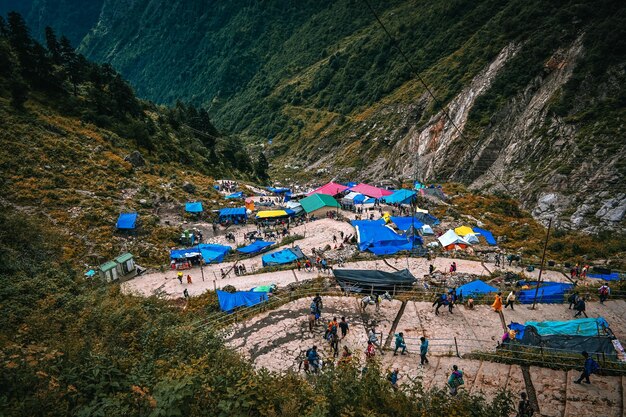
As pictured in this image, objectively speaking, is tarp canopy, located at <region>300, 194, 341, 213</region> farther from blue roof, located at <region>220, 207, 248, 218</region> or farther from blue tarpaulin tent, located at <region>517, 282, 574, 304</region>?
blue tarpaulin tent, located at <region>517, 282, 574, 304</region>

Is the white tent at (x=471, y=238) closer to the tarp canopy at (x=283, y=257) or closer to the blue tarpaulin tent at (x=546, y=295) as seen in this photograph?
the blue tarpaulin tent at (x=546, y=295)

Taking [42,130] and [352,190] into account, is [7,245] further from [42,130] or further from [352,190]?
[352,190]

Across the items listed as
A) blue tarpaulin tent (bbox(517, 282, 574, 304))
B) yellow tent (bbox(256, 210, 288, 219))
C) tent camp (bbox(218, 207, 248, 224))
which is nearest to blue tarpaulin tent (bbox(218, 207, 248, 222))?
tent camp (bbox(218, 207, 248, 224))

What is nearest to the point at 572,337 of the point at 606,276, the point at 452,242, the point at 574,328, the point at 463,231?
A: the point at 574,328

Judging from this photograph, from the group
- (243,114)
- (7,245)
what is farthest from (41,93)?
(243,114)

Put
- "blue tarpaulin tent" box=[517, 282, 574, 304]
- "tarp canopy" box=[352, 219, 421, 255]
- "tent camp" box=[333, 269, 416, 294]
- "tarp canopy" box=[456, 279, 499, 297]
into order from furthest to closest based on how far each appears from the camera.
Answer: "tarp canopy" box=[352, 219, 421, 255] → "tent camp" box=[333, 269, 416, 294] → "tarp canopy" box=[456, 279, 499, 297] → "blue tarpaulin tent" box=[517, 282, 574, 304]

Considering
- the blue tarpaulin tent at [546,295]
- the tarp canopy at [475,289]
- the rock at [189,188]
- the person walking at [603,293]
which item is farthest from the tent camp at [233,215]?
the person walking at [603,293]
